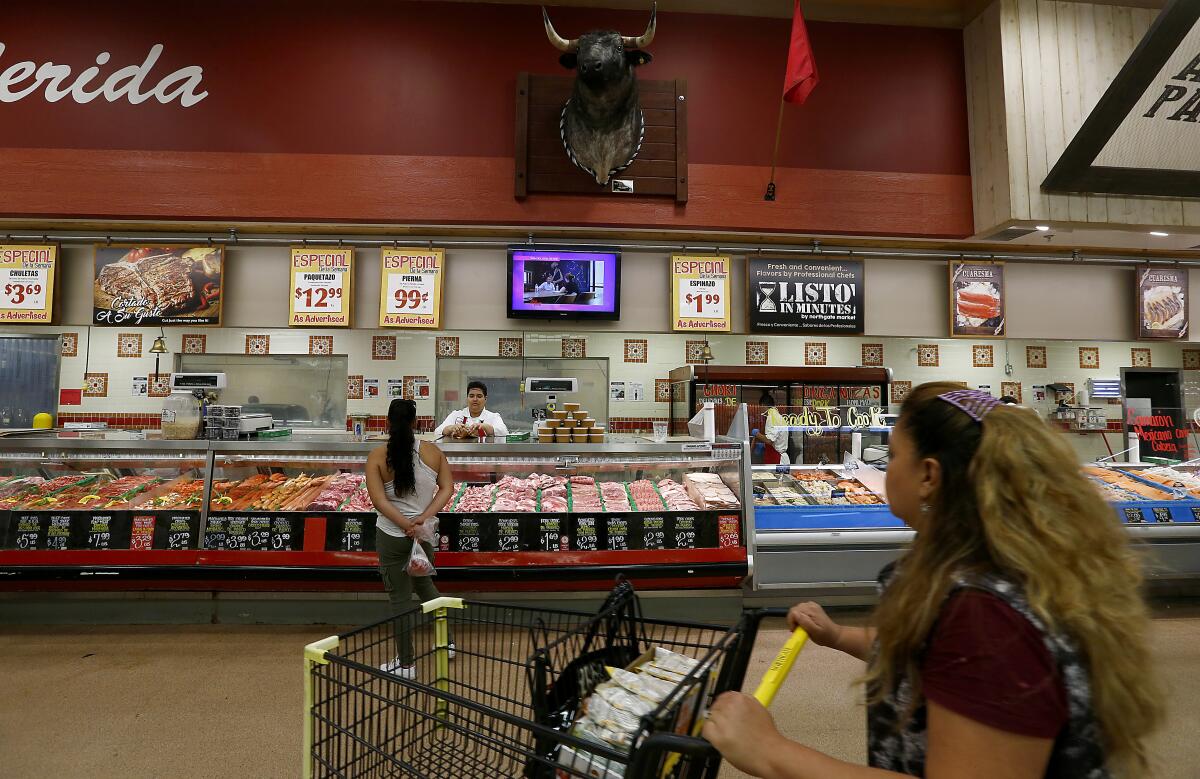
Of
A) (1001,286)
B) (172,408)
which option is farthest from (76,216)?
(1001,286)

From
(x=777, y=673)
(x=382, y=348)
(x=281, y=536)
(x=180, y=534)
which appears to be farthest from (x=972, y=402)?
(x=382, y=348)

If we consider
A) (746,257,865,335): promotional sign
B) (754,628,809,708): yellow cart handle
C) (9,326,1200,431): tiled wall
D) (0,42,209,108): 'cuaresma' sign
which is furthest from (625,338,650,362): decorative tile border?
(754,628,809,708): yellow cart handle

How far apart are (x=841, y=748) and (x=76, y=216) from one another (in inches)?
272

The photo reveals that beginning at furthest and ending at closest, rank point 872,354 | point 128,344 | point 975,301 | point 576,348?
point 872,354
point 576,348
point 128,344
point 975,301

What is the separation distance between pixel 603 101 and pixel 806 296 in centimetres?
277

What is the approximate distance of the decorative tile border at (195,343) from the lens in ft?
23.8

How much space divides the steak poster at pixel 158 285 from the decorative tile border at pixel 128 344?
177 cm

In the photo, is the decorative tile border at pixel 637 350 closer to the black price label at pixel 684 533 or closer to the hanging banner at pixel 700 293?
the hanging banner at pixel 700 293

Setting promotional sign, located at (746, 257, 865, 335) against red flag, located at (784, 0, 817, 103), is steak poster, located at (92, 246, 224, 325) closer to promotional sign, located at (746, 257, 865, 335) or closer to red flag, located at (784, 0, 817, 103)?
promotional sign, located at (746, 257, 865, 335)

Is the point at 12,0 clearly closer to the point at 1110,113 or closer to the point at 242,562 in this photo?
the point at 242,562

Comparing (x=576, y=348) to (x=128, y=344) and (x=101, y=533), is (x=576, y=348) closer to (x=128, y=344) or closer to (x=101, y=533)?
(x=101, y=533)

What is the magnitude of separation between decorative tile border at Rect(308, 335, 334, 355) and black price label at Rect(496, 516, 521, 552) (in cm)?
457

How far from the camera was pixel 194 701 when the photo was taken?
3180 millimetres

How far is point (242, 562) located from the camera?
3.91m
